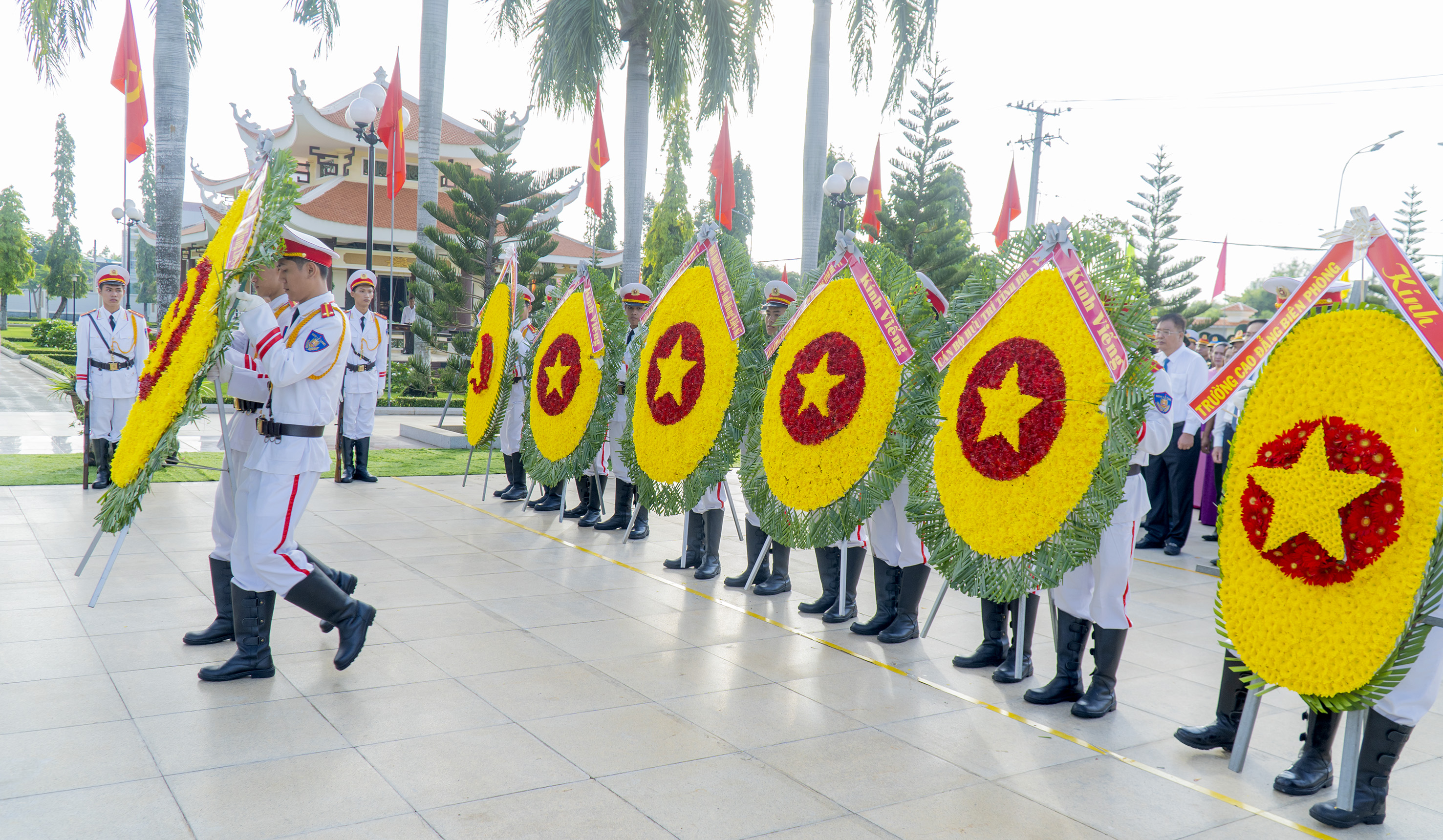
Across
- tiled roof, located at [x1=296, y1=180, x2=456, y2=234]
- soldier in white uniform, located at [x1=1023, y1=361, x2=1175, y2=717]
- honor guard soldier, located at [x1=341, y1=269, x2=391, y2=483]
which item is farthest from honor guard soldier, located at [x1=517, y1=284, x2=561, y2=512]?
tiled roof, located at [x1=296, y1=180, x2=456, y2=234]

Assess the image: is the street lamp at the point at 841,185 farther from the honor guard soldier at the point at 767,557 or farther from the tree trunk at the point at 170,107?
the tree trunk at the point at 170,107

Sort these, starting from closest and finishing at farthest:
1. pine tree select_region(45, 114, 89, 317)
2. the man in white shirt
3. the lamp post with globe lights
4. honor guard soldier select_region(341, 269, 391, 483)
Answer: the man in white shirt, honor guard soldier select_region(341, 269, 391, 483), the lamp post with globe lights, pine tree select_region(45, 114, 89, 317)

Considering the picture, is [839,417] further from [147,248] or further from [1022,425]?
[147,248]

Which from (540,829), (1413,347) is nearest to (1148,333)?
(1413,347)

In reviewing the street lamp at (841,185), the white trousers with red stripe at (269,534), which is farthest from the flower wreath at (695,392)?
the street lamp at (841,185)

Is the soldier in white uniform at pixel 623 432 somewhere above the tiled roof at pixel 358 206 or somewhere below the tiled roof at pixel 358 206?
below

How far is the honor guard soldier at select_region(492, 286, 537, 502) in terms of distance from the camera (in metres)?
8.80

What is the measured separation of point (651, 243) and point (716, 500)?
31.7 metres

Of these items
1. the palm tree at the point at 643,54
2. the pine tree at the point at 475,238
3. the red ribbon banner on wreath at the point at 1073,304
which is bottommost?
the red ribbon banner on wreath at the point at 1073,304

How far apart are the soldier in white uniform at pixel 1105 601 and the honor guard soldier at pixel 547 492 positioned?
5.08 meters

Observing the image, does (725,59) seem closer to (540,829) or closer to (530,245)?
(530,245)

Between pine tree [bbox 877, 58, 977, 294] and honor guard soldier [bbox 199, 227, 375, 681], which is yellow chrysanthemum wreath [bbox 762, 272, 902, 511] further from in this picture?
pine tree [bbox 877, 58, 977, 294]

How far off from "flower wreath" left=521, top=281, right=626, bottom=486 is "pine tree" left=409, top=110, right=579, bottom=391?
9562mm

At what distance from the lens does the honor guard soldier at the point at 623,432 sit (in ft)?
24.2
